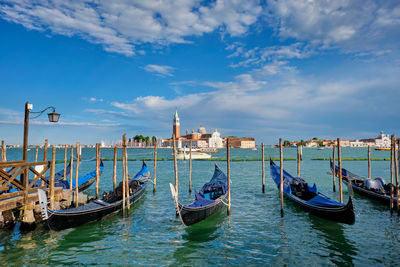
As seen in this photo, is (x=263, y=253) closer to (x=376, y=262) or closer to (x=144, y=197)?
(x=376, y=262)

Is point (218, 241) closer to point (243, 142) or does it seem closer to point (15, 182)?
point (15, 182)

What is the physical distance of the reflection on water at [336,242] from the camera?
6.07 m

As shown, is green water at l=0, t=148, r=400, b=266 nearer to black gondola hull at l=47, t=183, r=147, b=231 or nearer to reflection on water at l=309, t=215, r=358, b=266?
reflection on water at l=309, t=215, r=358, b=266

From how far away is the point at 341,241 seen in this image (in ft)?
23.3

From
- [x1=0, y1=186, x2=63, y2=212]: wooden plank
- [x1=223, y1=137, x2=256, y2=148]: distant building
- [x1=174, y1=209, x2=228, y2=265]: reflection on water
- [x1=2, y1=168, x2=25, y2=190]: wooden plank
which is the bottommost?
[x1=174, y1=209, x2=228, y2=265]: reflection on water

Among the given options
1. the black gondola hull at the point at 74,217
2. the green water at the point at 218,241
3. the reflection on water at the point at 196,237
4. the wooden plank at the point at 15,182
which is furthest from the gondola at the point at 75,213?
the reflection on water at the point at 196,237

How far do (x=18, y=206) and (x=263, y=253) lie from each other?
22.2 ft

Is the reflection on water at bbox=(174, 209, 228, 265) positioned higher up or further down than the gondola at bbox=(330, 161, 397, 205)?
further down

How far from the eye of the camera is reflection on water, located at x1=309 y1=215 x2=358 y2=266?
6.07 metres

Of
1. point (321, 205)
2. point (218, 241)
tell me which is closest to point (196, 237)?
point (218, 241)

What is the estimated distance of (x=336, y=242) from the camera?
703 centimetres

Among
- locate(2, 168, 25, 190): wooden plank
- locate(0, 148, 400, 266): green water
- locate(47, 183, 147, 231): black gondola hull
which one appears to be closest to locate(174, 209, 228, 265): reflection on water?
locate(0, 148, 400, 266): green water

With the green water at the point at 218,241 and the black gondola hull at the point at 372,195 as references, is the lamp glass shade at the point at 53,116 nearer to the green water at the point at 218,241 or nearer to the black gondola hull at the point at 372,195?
the green water at the point at 218,241

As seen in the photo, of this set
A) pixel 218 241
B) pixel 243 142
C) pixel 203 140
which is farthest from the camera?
pixel 243 142
